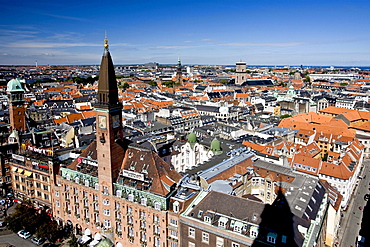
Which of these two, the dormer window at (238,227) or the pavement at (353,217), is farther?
the pavement at (353,217)

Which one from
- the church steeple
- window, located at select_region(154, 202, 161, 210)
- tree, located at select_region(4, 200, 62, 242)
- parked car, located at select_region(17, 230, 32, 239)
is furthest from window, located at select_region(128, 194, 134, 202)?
parked car, located at select_region(17, 230, 32, 239)

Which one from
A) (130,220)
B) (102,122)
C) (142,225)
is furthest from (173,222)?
(102,122)

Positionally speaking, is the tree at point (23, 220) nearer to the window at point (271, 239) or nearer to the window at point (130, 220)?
the window at point (130, 220)

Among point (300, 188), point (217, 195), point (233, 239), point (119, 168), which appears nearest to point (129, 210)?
point (119, 168)

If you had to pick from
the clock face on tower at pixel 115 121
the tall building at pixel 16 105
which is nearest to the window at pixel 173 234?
the clock face on tower at pixel 115 121

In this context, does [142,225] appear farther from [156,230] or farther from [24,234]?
[24,234]
